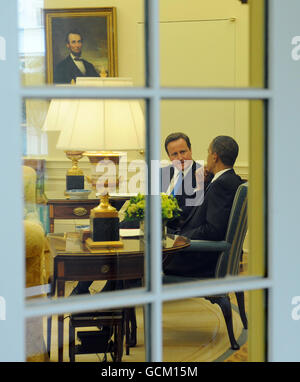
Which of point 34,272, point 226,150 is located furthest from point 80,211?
point 34,272

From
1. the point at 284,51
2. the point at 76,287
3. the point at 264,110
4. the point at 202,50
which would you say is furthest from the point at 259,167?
the point at 202,50

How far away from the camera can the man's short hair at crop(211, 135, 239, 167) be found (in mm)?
3529

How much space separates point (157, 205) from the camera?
3.70 ft

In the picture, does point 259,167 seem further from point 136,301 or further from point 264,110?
point 136,301

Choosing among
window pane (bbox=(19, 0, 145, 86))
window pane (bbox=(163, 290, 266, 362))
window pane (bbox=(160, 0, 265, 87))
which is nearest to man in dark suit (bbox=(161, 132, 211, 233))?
window pane (bbox=(163, 290, 266, 362))

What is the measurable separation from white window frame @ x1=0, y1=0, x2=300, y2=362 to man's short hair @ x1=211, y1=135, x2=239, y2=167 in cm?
225

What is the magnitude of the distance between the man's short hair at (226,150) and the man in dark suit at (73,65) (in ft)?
6.68

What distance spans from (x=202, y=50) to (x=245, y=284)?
500cm

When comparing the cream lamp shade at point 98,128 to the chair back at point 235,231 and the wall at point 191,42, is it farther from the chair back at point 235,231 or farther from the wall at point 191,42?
the wall at point 191,42

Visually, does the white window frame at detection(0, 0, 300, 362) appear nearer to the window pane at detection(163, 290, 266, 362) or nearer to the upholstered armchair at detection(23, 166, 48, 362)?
the window pane at detection(163, 290, 266, 362)

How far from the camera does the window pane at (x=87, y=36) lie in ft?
19.4

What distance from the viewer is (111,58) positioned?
6020 mm

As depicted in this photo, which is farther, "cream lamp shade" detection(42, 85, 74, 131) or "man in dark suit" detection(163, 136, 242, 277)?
"man in dark suit" detection(163, 136, 242, 277)

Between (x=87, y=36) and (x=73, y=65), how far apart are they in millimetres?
302
